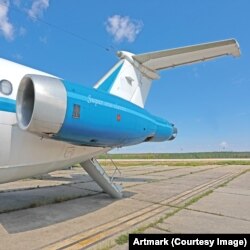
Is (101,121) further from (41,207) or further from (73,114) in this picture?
(41,207)

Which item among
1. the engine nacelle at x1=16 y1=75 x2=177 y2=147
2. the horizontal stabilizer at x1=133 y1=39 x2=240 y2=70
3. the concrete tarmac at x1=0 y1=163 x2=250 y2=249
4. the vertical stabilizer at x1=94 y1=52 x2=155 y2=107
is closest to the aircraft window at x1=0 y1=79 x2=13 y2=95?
the engine nacelle at x1=16 y1=75 x2=177 y2=147

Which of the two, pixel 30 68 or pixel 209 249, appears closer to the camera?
pixel 209 249

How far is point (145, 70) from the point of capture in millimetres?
10234

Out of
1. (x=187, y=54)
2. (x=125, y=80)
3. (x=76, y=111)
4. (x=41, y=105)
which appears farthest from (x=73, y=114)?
(x=187, y=54)

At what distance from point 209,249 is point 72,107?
3.74 m

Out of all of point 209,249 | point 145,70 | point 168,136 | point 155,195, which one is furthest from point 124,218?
point 145,70

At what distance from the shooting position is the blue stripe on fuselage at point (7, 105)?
6094 mm

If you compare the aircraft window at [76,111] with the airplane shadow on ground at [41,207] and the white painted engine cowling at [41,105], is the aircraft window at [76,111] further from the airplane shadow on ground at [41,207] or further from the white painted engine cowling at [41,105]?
the airplane shadow on ground at [41,207]

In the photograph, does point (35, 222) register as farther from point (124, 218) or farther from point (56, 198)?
point (56, 198)

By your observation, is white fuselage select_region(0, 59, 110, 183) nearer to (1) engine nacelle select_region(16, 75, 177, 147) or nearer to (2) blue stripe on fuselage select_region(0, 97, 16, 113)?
(2) blue stripe on fuselage select_region(0, 97, 16, 113)

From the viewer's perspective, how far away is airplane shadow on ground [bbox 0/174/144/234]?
22.0 ft

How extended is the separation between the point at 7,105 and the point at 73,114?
4.88 ft

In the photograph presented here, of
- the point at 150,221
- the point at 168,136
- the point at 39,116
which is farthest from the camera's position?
the point at 168,136

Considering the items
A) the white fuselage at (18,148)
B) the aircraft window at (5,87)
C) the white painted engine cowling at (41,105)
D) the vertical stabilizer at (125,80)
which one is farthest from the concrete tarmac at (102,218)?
the vertical stabilizer at (125,80)
